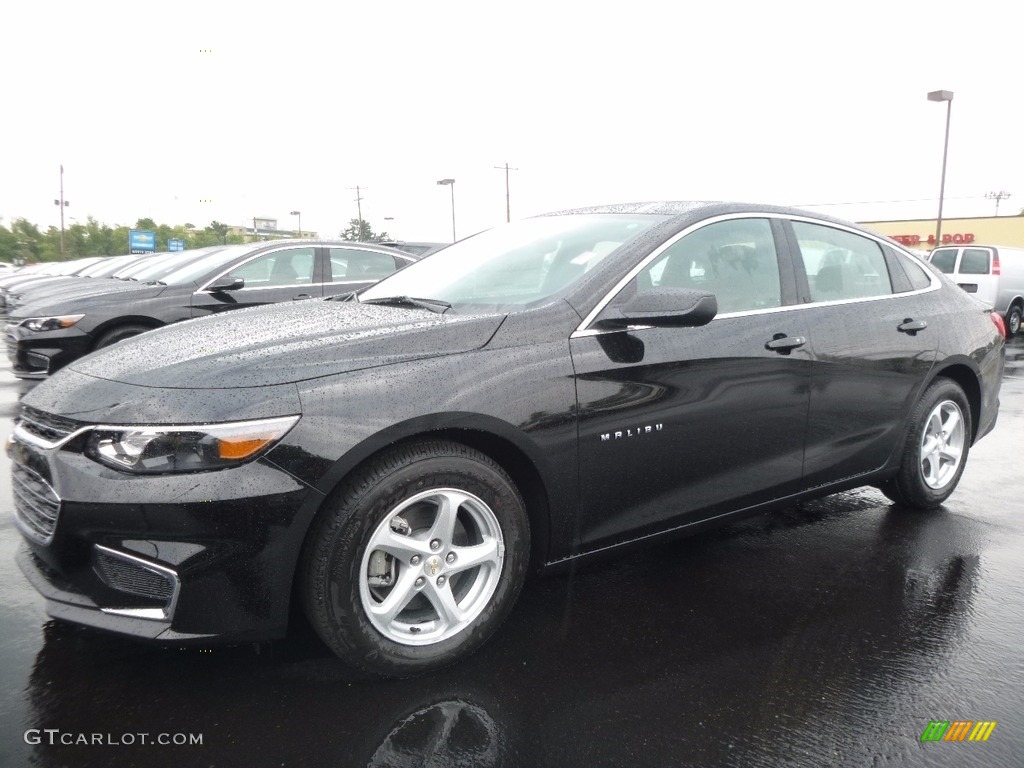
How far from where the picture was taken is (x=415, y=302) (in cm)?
326

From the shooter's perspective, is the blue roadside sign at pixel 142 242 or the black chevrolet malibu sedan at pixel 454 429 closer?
the black chevrolet malibu sedan at pixel 454 429

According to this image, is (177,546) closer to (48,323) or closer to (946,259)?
(48,323)

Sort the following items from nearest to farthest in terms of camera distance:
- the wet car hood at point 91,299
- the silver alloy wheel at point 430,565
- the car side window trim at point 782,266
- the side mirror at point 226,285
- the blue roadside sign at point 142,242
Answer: the silver alloy wheel at point 430,565 < the car side window trim at point 782,266 < the side mirror at point 226,285 < the wet car hood at point 91,299 < the blue roadside sign at point 142,242

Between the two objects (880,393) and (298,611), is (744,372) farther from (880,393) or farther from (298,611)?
(298,611)

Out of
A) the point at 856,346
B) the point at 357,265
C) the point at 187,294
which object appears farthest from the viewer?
the point at 357,265

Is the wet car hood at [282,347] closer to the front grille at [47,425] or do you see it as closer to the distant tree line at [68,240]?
the front grille at [47,425]

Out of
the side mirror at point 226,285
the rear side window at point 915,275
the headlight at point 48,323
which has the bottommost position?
the headlight at point 48,323

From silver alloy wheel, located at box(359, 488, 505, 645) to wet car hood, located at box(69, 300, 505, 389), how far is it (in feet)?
1.58

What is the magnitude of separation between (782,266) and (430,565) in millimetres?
2095

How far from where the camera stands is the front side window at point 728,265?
3246mm

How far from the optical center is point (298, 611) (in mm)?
2662

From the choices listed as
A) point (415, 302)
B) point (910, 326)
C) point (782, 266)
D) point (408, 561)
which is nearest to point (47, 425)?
point (408, 561)

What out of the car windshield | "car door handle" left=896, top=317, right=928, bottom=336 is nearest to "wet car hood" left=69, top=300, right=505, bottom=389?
the car windshield

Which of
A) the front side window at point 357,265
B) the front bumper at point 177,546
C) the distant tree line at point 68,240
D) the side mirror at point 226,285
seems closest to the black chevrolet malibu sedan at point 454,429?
the front bumper at point 177,546
